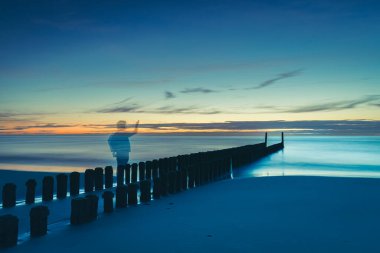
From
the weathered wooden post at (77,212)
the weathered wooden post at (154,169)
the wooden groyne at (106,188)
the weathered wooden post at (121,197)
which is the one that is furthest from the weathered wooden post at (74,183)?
the weathered wooden post at (154,169)

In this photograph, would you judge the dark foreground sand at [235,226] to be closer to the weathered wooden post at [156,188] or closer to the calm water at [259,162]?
the weathered wooden post at [156,188]

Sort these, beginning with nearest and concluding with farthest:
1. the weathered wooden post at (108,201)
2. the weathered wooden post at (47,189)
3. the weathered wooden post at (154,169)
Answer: the weathered wooden post at (108,201) → the weathered wooden post at (47,189) → the weathered wooden post at (154,169)

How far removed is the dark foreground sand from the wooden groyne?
19 centimetres

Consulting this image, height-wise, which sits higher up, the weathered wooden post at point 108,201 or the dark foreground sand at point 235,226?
the weathered wooden post at point 108,201

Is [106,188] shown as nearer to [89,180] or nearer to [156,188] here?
[89,180]

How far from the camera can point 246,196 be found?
7980mm

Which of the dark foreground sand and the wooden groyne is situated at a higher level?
the wooden groyne

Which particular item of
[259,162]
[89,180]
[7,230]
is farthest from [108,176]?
[259,162]

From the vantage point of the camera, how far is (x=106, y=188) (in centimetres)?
1017

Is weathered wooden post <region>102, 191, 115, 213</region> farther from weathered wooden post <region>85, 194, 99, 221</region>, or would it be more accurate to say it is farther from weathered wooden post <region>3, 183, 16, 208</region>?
weathered wooden post <region>3, 183, 16, 208</region>

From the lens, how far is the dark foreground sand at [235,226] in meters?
4.47

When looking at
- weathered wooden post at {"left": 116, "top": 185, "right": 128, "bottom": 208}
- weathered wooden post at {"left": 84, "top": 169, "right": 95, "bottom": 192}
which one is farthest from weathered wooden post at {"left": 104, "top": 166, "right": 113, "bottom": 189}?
weathered wooden post at {"left": 116, "top": 185, "right": 128, "bottom": 208}

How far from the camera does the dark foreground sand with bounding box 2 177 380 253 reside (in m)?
4.47

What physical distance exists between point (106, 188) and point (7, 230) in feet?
19.4
